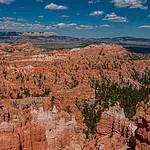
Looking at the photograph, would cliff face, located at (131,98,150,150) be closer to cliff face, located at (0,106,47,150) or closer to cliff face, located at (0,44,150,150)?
cliff face, located at (0,44,150,150)

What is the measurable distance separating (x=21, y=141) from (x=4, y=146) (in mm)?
2313

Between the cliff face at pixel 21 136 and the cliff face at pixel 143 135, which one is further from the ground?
the cliff face at pixel 143 135

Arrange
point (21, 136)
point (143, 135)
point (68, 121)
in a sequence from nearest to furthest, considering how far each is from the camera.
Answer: point (143, 135) → point (21, 136) → point (68, 121)

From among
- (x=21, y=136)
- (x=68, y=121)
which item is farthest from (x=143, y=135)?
(x=68, y=121)

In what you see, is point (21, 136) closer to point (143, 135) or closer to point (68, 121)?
point (68, 121)

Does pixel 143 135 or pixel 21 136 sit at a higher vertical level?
pixel 143 135

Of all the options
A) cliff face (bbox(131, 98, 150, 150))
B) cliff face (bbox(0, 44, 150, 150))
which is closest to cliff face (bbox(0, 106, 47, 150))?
cliff face (bbox(0, 44, 150, 150))

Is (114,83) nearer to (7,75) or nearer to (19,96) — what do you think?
(7,75)

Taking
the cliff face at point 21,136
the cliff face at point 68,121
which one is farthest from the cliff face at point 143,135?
the cliff face at point 21,136

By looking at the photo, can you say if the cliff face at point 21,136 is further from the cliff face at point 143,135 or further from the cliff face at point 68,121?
the cliff face at point 143,135

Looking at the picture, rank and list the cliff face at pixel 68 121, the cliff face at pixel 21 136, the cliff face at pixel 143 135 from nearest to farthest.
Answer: the cliff face at pixel 143 135, the cliff face at pixel 21 136, the cliff face at pixel 68 121

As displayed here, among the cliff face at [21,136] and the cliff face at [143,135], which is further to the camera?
the cliff face at [21,136]

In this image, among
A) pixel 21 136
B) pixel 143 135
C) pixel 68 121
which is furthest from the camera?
pixel 68 121

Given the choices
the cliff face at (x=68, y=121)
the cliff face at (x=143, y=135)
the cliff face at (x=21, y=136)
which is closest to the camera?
the cliff face at (x=143, y=135)
